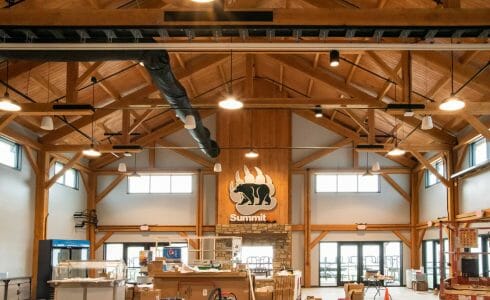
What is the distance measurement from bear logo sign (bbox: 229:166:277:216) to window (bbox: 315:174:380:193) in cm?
232

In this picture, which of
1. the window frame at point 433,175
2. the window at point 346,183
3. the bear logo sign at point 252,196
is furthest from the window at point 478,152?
the bear logo sign at point 252,196

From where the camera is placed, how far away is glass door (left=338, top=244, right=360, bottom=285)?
23641 millimetres

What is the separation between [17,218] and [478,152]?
13.1m

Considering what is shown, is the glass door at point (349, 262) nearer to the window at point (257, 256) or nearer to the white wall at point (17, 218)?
the window at point (257, 256)

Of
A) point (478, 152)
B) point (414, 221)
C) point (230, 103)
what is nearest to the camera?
point (230, 103)

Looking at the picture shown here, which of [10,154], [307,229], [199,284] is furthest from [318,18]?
[307,229]

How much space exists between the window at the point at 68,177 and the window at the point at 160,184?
2.19m

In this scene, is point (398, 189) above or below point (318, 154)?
below

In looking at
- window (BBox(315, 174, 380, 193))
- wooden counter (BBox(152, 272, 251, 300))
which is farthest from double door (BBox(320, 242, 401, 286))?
wooden counter (BBox(152, 272, 251, 300))

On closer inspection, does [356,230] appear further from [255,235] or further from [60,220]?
[60,220]

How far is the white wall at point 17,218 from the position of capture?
17.0 m

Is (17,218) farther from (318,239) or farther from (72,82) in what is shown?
(318,239)

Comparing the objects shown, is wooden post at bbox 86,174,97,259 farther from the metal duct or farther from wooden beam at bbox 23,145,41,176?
the metal duct

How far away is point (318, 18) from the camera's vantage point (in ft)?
27.4
